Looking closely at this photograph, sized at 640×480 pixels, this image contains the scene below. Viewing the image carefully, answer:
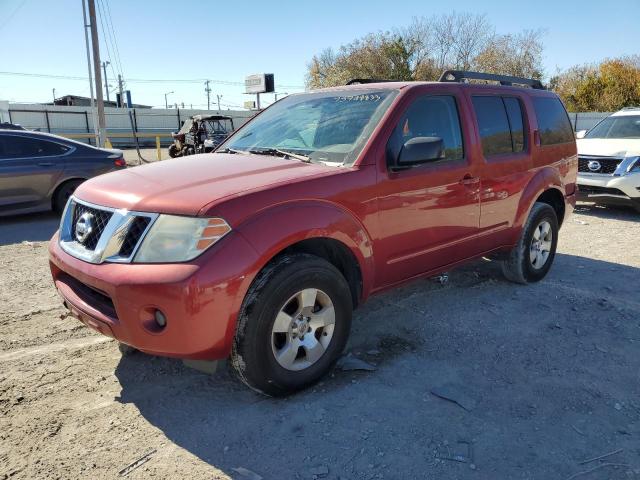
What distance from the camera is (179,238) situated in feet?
8.50

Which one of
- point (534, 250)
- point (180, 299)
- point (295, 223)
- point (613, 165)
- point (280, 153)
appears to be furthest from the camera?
point (613, 165)

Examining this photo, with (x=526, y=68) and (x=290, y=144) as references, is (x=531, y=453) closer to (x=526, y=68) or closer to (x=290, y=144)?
(x=290, y=144)

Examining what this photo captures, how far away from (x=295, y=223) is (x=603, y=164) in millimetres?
7698

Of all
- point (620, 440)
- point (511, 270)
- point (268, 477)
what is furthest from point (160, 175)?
point (511, 270)

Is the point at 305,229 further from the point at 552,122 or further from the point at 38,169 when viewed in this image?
the point at 38,169

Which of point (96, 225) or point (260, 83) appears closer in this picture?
point (96, 225)

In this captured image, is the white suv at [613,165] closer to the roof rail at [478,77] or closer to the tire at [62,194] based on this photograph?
the roof rail at [478,77]

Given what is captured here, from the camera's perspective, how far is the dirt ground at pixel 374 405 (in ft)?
8.16

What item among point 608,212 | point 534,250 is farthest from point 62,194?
point 608,212

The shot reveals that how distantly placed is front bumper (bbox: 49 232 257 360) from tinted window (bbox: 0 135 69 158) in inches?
256

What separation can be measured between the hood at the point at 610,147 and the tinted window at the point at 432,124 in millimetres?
5892

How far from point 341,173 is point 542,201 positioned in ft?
9.93

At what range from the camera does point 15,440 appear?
104 inches

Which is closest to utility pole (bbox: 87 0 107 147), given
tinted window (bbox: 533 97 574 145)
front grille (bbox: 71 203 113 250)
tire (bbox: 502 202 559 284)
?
tinted window (bbox: 533 97 574 145)
